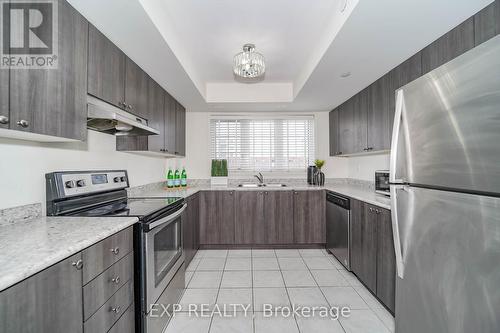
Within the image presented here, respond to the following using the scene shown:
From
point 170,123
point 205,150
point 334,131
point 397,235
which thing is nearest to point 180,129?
point 170,123

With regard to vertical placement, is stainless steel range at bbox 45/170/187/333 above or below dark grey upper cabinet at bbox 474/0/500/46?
below

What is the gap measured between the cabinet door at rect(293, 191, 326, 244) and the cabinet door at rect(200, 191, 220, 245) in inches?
45.7

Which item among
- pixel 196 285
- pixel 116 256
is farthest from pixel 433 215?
pixel 196 285

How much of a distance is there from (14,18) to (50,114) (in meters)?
0.42

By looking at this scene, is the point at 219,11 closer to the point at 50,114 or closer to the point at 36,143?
the point at 50,114

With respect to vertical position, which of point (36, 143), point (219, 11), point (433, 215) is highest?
point (219, 11)

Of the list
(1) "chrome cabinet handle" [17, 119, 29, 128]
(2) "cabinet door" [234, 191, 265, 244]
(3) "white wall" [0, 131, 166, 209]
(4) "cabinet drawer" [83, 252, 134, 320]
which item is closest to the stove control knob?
(3) "white wall" [0, 131, 166, 209]

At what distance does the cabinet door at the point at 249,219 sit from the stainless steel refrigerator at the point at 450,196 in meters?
2.04

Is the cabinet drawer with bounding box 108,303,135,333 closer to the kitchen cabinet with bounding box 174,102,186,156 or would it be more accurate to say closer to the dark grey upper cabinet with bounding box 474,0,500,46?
the kitchen cabinet with bounding box 174,102,186,156

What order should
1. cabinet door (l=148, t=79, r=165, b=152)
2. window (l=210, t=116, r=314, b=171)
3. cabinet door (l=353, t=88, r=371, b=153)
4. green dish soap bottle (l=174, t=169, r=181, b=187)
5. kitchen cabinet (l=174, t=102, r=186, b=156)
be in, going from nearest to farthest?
cabinet door (l=148, t=79, r=165, b=152)
cabinet door (l=353, t=88, r=371, b=153)
kitchen cabinet (l=174, t=102, r=186, b=156)
green dish soap bottle (l=174, t=169, r=181, b=187)
window (l=210, t=116, r=314, b=171)

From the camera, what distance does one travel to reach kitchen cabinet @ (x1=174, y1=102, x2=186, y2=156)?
3135mm

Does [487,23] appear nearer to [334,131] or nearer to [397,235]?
[397,235]

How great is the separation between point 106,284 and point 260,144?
3.03 metres

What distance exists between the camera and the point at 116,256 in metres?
1.14
